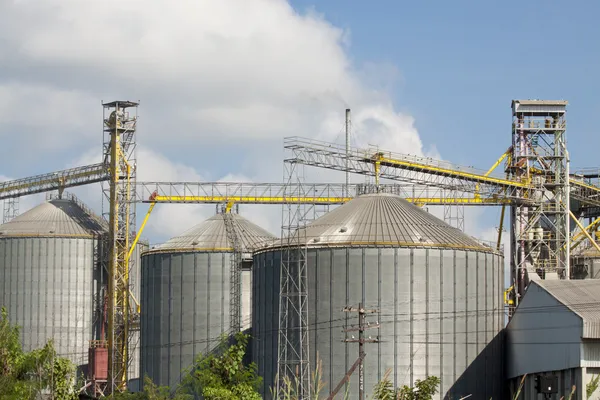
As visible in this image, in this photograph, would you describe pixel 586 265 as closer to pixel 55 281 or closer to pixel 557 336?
pixel 557 336

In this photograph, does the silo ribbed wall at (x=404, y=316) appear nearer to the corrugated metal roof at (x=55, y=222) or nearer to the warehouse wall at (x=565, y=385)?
the warehouse wall at (x=565, y=385)

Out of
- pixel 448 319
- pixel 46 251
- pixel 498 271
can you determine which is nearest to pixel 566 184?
pixel 498 271

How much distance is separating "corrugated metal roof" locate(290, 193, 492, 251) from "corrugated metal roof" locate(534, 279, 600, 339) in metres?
8.16

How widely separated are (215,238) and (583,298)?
37.2 m

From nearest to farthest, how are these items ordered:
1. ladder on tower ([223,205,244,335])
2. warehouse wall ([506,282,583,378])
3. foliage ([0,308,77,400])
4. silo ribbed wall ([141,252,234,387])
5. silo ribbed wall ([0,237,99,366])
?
1. foliage ([0,308,77,400])
2. warehouse wall ([506,282,583,378])
3. ladder on tower ([223,205,244,335])
4. silo ribbed wall ([141,252,234,387])
5. silo ribbed wall ([0,237,99,366])

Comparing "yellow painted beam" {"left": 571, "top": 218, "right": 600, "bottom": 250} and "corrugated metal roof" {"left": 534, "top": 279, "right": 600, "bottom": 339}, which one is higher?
"yellow painted beam" {"left": 571, "top": 218, "right": 600, "bottom": 250}

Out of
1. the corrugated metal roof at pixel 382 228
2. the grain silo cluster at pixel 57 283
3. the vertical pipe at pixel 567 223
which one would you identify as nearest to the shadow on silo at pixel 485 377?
the corrugated metal roof at pixel 382 228

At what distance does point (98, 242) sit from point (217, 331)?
27534mm

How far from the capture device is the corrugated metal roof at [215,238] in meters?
105

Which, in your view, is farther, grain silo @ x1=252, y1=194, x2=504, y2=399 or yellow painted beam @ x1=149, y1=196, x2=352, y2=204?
yellow painted beam @ x1=149, y1=196, x2=352, y2=204

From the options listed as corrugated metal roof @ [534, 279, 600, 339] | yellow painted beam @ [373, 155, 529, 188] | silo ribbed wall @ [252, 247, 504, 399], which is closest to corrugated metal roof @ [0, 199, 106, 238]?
yellow painted beam @ [373, 155, 529, 188]

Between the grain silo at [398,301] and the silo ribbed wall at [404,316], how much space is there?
0.08 metres

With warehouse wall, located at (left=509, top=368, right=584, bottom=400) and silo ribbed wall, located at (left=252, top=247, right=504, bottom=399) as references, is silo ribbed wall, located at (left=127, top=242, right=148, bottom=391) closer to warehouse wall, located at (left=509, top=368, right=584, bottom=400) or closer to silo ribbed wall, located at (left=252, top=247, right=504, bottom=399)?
silo ribbed wall, located at (left=252, top=247, right=504, bottom=399)

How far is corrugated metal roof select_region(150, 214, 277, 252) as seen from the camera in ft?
345
